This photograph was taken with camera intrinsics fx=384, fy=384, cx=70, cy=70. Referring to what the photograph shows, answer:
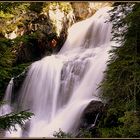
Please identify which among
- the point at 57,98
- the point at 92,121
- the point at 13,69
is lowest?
the point at 92,121

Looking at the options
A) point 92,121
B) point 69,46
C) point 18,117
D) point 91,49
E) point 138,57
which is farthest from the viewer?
point 69,46

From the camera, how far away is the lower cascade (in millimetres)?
4376

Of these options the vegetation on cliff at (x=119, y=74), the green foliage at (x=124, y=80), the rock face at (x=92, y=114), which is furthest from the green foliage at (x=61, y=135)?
the rock face at (x=92, y=114)

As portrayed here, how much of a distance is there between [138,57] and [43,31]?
5.76 metres

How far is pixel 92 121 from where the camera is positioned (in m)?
5.00

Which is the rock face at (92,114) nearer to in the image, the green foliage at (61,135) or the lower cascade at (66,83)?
the lower cascade at (66,83)

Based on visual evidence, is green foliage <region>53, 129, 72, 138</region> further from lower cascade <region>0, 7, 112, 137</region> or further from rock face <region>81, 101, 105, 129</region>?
rock face <region>81, 101, 105, 129</region>

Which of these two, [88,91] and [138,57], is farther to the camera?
[88,91]

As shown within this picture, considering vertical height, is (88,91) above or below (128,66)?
below

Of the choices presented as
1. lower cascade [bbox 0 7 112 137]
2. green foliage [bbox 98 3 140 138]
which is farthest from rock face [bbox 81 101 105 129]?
green foliage [bbox 98 3 140 138]

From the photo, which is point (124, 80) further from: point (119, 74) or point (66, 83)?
point (66, 83)

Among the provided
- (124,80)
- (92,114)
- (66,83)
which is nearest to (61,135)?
(124,80)

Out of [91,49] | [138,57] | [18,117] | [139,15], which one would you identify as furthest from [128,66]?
[91,49]

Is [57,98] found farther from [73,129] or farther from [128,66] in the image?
[128,66]
